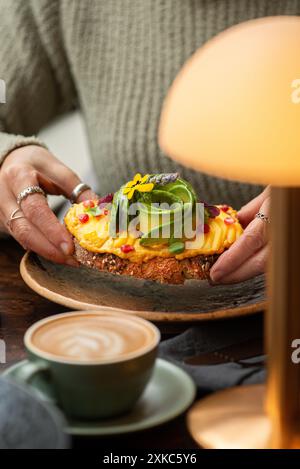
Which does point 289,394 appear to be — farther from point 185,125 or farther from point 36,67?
point 36,67

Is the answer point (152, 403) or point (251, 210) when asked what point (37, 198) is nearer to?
point (251, 210)

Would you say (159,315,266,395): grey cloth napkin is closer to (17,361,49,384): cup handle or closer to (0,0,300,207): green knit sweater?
(17,361,49,384): cup handle

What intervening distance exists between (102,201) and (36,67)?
0.44m

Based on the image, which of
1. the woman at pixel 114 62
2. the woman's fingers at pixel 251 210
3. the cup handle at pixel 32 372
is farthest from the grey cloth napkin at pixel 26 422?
the woman at pixel 114 62

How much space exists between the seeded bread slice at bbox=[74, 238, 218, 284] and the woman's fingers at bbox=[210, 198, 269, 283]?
3cm

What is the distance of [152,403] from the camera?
44 centimetres

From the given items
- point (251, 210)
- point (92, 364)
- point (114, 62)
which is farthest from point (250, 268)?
point (114, 62)

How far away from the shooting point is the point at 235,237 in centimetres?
76

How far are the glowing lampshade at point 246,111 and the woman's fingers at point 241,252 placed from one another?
14.1 inches

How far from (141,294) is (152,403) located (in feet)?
0.85

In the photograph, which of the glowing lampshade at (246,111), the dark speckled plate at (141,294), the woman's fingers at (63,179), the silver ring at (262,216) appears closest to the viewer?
the glowing lampshade at (246,111)

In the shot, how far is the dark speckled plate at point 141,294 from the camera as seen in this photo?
0.61m

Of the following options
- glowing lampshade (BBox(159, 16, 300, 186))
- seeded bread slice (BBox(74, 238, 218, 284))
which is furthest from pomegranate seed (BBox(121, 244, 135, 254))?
glowing lampshade (BBox(159, 16, 300, 186))

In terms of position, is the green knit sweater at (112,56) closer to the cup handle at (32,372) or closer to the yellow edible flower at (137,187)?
the yellow edible flower at (137,187)
